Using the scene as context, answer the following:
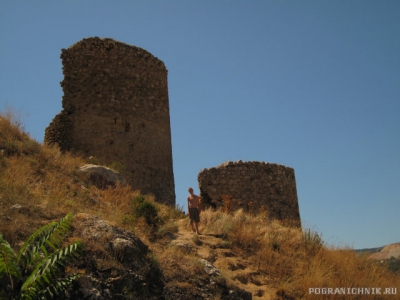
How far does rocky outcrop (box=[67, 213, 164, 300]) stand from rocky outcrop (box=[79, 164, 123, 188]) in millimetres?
3780

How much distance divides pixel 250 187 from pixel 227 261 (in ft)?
16.7

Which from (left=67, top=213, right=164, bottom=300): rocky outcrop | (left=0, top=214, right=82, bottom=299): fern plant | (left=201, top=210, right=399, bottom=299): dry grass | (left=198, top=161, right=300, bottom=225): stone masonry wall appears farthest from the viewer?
(left=198, top=161, right=300, bottom=225): stone masonry wall

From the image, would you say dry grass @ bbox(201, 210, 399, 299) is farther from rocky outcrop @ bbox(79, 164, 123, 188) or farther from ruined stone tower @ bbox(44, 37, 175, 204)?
ruined stone tower @ bbox(44, 37, 175, 204)

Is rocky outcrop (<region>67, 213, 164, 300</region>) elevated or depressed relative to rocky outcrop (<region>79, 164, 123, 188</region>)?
depressed

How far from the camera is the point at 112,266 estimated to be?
19.8 feet

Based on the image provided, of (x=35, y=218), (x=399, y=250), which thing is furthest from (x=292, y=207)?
(x=399, y=250)

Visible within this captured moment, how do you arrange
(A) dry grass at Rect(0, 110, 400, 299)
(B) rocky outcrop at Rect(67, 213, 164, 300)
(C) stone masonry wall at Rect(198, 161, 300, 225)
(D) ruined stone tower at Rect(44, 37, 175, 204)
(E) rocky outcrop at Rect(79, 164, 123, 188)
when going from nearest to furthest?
(B) rocky outcrop at Rect(67, 213, 164, 300)
(A) dry grass at Rect(0, 110, 400, 299)
(E) rocky outcrop at Rect(79, 164, 123, 188)
(C) stone masonry wall at Rect(198, 161, 300, 225)
(D) ruined stone tower at Rect(44, 37, 175, 204)

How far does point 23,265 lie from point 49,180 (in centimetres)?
473

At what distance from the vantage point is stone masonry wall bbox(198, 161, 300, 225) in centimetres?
1325

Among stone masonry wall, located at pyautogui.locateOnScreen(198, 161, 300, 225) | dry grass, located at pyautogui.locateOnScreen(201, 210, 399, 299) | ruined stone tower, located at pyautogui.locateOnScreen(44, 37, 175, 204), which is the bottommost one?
dry grass, located at pyautogui.locateOnScreen(201, 210, 399, 299)

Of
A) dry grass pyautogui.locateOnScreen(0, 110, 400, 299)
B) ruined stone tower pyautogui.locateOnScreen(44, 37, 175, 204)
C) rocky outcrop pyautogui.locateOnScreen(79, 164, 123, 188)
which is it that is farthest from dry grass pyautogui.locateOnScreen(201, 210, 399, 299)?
ruined stone tower pyautogui.locateOnScreen(44, 37, 175, 204)

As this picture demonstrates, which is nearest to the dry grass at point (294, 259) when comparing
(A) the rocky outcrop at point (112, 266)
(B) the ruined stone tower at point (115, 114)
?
(A) the rocky outcrop at point (112, 266)

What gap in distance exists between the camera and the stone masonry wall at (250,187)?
13.2 m

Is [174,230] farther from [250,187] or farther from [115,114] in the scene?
[115,114]
